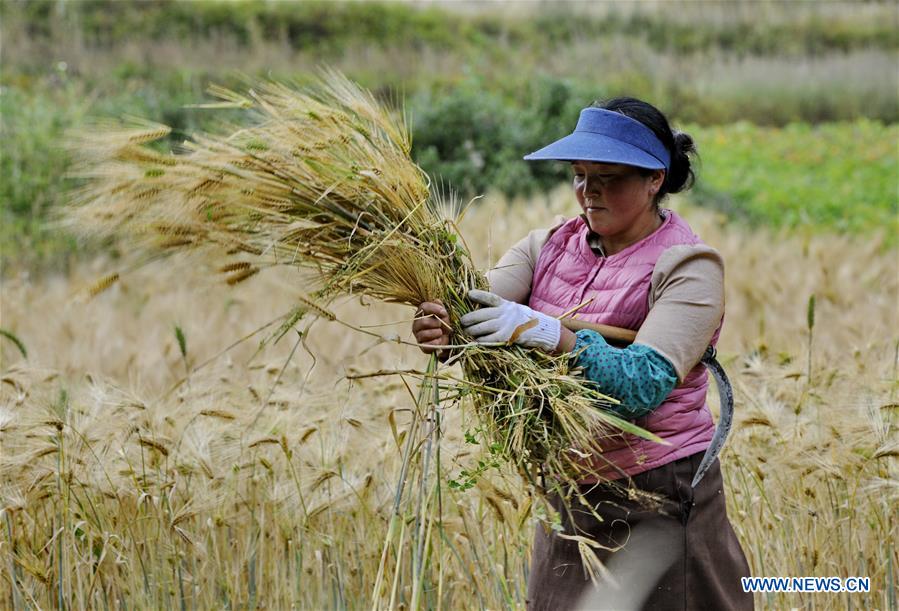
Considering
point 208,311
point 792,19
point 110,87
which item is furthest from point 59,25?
point 792,19

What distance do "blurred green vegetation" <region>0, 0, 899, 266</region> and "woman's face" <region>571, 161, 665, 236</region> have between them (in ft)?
20.9

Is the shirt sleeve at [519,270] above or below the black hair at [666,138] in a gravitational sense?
below

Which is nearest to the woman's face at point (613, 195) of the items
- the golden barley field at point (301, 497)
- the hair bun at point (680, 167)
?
the hair bun at point (680, 167)

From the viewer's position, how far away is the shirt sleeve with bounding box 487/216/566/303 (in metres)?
2.72

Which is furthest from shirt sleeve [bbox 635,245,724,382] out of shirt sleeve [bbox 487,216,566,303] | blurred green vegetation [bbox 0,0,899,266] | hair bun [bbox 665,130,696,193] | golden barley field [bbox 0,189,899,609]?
blurred green vegetation [bbox 0,0,899,266]

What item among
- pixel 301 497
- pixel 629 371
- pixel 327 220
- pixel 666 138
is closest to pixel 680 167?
pixel 666 138

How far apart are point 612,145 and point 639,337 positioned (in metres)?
0.44

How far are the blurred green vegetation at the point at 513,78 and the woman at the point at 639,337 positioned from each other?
6.32 meters

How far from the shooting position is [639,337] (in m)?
2.39

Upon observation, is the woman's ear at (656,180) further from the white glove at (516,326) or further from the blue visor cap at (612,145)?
the white glove at (516,326)

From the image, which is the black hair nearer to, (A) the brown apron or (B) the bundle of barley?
(B) the bundle of barley

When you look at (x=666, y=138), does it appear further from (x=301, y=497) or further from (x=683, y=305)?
(x=301, y=497)

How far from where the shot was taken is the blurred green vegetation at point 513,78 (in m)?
9.56

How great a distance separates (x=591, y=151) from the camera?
2443 mm
